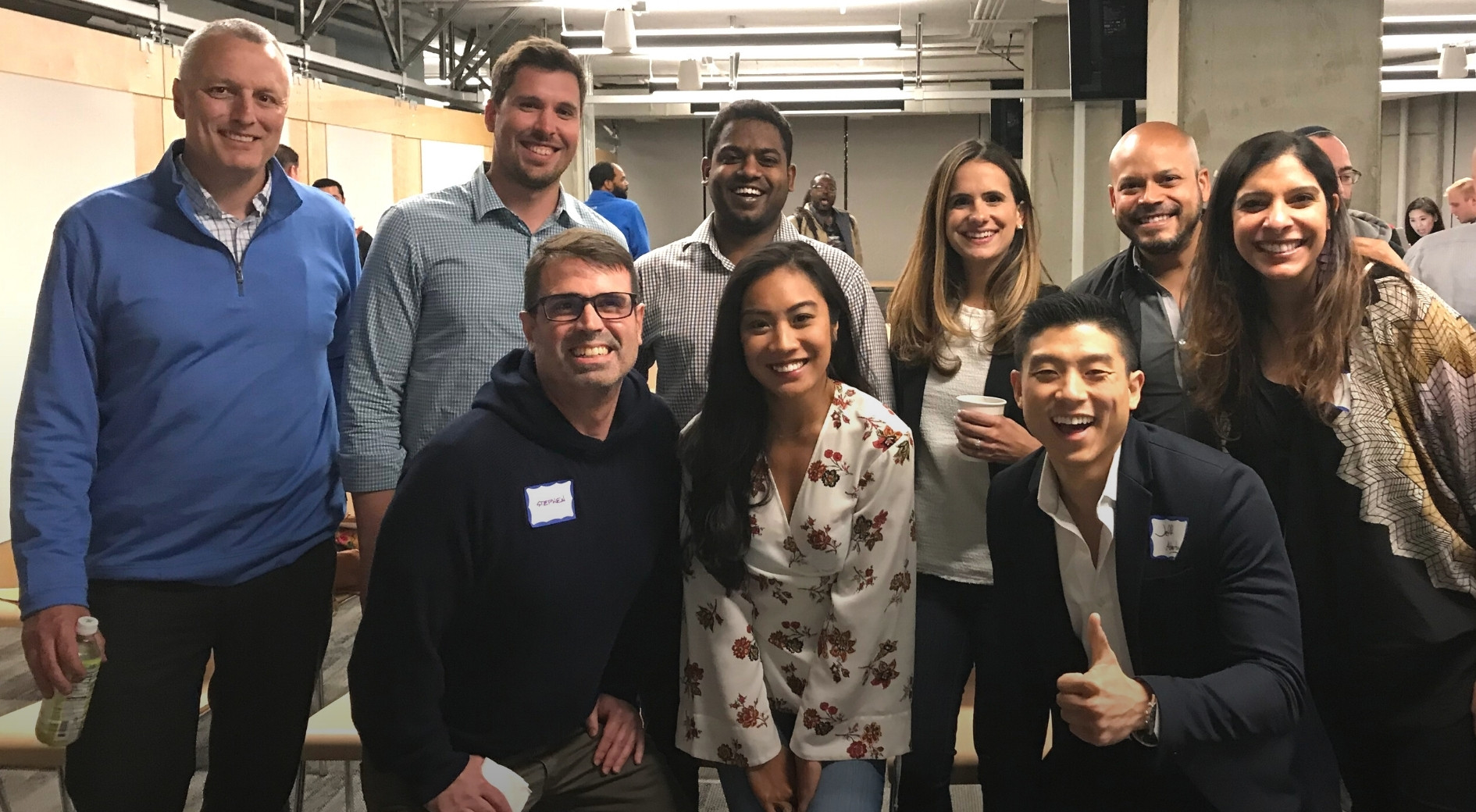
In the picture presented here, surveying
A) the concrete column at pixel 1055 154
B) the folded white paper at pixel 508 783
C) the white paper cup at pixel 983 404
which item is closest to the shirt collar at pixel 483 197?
the white paper cup at pixel 983 404

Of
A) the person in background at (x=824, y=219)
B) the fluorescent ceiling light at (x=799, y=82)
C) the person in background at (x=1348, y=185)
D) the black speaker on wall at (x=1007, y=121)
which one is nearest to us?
the person in background at (x=1348, y=185)

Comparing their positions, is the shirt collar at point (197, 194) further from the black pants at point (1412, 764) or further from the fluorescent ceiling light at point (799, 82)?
the fluorescent ceiling light at point (799, 82)

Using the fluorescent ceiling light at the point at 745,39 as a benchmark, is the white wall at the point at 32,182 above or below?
below

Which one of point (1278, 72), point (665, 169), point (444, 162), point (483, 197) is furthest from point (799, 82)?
point (483, 197)

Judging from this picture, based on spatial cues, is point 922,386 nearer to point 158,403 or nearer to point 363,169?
point 158,403

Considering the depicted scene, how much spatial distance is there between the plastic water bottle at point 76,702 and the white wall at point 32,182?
4.13 meters

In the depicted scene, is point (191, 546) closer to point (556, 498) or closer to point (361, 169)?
point (556, 498)

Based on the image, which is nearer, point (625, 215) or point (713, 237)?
point (713, 237)

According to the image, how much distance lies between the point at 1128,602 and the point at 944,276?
925mm

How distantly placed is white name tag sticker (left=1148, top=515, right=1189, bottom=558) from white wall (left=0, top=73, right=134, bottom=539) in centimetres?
553

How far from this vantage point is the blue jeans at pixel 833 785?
2.06m

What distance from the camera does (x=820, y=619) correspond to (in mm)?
2123

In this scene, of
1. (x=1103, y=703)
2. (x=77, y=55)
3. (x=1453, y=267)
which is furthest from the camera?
(x=77, y=55)

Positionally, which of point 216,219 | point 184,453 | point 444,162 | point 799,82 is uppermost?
point 799,82
